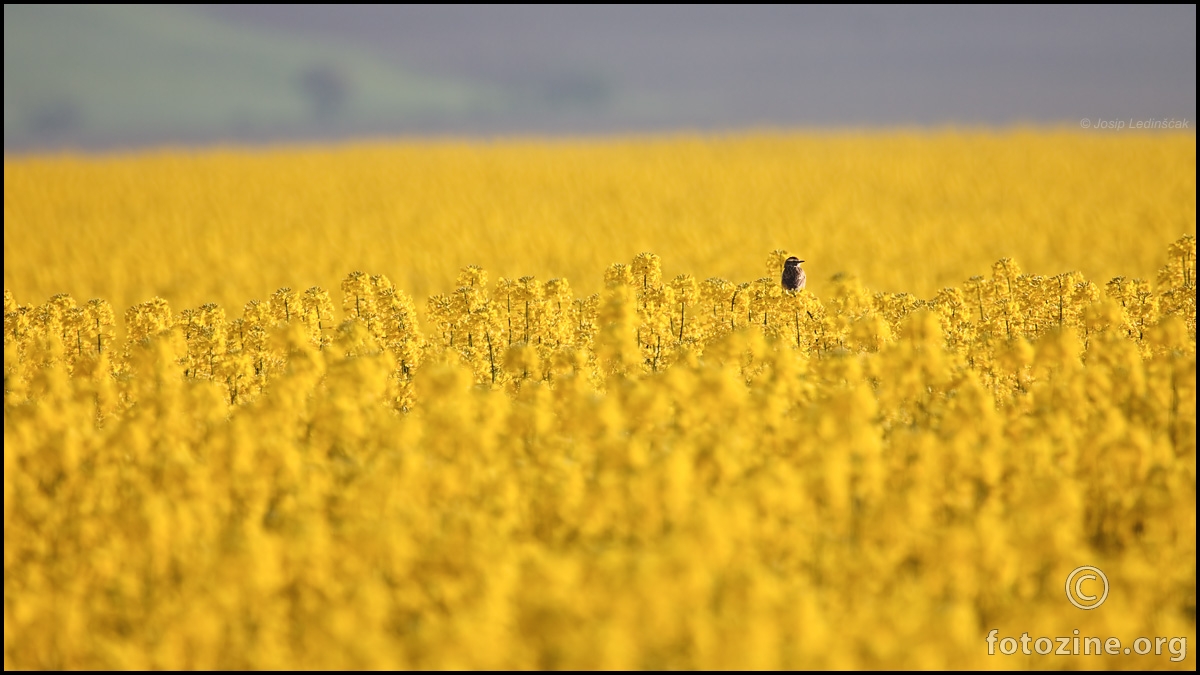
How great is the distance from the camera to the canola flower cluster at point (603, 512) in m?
3.88

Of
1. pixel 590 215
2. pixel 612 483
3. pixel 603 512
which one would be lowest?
pixel 603 512

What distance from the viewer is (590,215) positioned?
83.7 feet

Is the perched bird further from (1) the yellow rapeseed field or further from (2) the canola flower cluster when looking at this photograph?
(2) the canola flower cluster

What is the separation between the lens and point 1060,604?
168 inches

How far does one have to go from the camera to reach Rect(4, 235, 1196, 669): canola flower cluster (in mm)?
3875

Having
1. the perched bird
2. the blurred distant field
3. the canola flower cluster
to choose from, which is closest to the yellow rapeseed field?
the canola flower cluster

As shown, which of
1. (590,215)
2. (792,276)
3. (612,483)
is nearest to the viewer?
(612,483)

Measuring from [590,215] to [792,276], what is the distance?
15.8m

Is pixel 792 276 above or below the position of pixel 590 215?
below

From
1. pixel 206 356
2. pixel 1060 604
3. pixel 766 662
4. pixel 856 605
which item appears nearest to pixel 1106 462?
pixel 1060 604

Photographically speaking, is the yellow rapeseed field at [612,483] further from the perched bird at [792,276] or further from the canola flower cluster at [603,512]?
the perched bird at [792,276]

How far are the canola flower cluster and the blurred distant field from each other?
909 cm

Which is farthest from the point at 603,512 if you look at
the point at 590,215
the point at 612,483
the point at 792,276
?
the point at 590,215

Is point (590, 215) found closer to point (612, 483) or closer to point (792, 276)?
point (792, 276)
